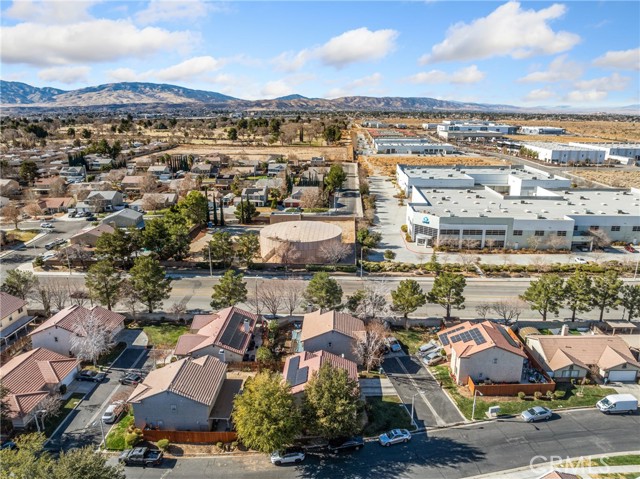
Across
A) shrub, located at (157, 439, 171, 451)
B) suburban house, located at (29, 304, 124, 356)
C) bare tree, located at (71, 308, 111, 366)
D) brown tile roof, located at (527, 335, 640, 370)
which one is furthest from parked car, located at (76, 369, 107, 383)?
brown tile roof, located at (527, 335, 640, 370)

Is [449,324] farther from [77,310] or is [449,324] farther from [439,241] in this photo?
[77,310]

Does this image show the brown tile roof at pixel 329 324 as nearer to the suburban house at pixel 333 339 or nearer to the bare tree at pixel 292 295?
the suburban house at pixel 333 339

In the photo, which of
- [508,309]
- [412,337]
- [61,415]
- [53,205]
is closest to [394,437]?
[412,337]

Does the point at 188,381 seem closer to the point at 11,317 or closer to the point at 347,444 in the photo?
the point at 347,444

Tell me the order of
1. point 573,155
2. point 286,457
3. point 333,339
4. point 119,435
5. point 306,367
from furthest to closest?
point 573,155, point 333,339, point 306,367, point 119,435, point 286,457

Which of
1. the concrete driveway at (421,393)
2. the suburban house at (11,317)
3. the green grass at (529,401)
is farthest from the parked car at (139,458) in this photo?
the green grass at (529,401)

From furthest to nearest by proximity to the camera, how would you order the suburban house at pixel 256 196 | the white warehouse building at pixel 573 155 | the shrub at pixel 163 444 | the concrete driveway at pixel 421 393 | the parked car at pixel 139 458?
the white warehouse building at pixel 573 155 < the suburban house at pixel 256 196 < the concrete driveway at pixel 421 393 < the shrub at pixel 163 444 < the parked car at pixel 139 458
